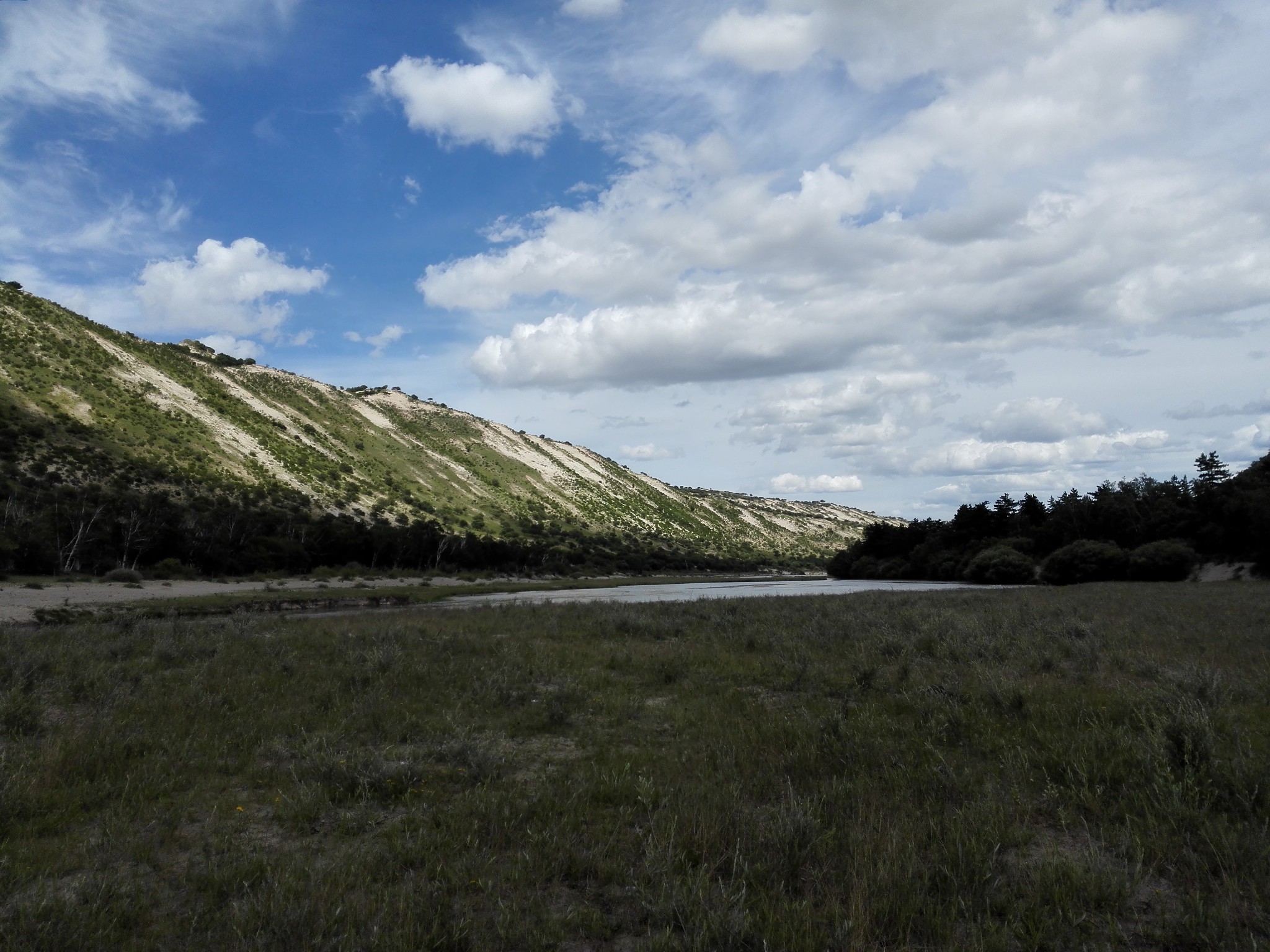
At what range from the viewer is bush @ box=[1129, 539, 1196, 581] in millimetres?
59969

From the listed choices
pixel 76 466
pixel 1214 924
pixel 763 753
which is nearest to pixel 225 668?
pixel 763 753

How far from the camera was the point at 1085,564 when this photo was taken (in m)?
66.2

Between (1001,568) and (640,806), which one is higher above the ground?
(640,806)

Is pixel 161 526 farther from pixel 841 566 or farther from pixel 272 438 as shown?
Answer: pixel 841 566

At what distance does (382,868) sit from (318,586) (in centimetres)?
5110

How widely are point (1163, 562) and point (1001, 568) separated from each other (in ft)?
60.7

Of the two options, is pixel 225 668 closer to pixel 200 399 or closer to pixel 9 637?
pixel 9 637

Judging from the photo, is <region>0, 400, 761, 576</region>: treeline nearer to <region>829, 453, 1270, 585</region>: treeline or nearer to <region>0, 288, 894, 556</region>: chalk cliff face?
<region>0, 288, 894, 556</region>: chalk cliff face

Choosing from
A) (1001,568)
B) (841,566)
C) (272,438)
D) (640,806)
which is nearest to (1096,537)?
(1001,568)

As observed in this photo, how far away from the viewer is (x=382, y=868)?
525 cm

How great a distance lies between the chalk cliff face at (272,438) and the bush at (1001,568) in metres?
68.4

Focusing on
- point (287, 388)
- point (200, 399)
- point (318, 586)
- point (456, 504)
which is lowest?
point (318, 586)

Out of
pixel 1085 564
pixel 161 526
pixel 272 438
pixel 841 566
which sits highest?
pixel 272 438

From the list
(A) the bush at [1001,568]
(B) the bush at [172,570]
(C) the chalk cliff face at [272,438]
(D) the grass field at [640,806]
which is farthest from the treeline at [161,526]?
(A) the bush at [1001,568]
